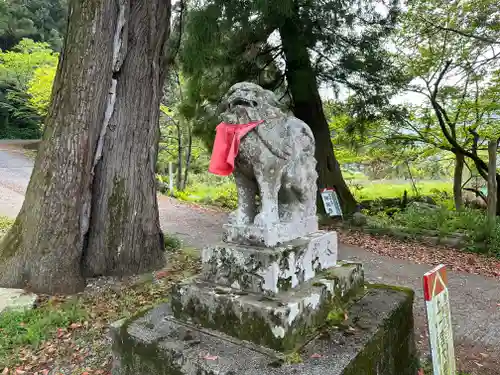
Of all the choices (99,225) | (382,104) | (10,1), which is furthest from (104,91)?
(10,1)

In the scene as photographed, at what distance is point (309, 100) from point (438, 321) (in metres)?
7.27

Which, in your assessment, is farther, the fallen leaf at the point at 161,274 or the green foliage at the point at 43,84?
the green foliage at the point at 43,84

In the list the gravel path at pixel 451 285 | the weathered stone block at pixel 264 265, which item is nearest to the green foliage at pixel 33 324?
the weathered stone block at pixel 264 265

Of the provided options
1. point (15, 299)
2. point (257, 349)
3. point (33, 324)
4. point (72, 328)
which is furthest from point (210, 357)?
point (15, 299)

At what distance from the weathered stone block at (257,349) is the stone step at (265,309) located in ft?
0.18

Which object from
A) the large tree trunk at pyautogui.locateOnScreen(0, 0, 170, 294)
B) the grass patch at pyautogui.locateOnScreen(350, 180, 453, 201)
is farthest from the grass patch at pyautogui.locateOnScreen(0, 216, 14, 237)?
the grass patch at pyautogui.locateOnScreen(350, 180, 453, 201)

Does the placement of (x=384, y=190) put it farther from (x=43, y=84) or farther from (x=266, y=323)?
(x=43, y=84)

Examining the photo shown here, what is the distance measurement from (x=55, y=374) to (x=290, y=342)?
211 centimetres

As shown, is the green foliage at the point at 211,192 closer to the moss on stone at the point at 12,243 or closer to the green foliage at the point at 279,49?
the green foliage at the point at 279,49

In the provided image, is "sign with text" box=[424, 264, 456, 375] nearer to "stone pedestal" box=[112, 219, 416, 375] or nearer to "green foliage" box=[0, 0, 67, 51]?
"stone pedestal" box=[112, 219, 416, 375]

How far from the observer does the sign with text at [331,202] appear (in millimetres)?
8148

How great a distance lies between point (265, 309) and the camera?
184cm

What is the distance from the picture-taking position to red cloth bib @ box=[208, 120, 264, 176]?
2.05 m

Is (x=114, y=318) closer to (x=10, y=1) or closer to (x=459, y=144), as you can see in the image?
(x=459, y=144)
